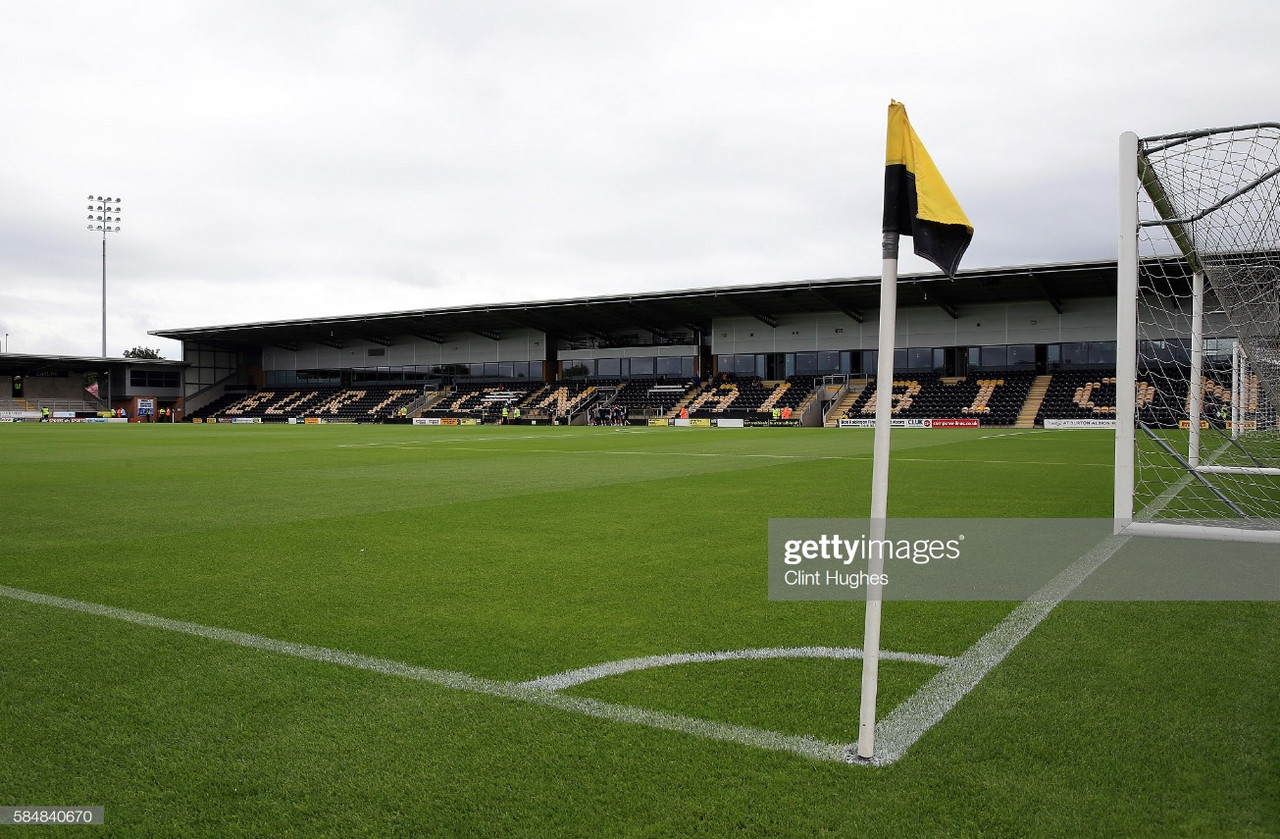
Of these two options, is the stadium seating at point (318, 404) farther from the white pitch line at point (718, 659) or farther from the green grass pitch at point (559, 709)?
the white pitch line at point (718, 659)

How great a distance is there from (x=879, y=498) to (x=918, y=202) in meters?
1.11

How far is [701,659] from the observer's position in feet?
13.0

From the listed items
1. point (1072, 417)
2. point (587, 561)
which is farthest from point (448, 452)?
point (1072, 417)

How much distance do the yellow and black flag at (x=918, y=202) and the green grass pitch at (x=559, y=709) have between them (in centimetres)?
183

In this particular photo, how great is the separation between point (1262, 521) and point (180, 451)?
73.6 ft

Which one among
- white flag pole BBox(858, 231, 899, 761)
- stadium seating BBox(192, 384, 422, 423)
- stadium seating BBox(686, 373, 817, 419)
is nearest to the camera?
white flag pole BBox(858, 231, 899, 761)

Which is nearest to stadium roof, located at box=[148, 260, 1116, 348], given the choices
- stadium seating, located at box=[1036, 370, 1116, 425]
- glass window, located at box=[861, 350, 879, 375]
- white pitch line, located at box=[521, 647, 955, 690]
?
glass window, located at box=[861, 350, 879, 375]

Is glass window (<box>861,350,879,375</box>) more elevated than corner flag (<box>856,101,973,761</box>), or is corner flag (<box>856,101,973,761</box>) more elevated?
glass window (<box>861,350,879,375</box>)

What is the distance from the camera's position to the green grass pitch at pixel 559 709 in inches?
101

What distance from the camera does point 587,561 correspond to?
6383mm

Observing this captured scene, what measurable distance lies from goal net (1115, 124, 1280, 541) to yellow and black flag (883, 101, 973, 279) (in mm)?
4018

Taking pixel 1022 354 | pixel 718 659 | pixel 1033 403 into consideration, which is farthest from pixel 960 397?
pixel 718 659

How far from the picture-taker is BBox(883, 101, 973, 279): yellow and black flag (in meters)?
3.06

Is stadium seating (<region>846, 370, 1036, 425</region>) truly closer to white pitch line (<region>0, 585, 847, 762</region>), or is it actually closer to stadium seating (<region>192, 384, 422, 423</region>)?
stadium seating (<region>192, 384, 422, 423</region>)
